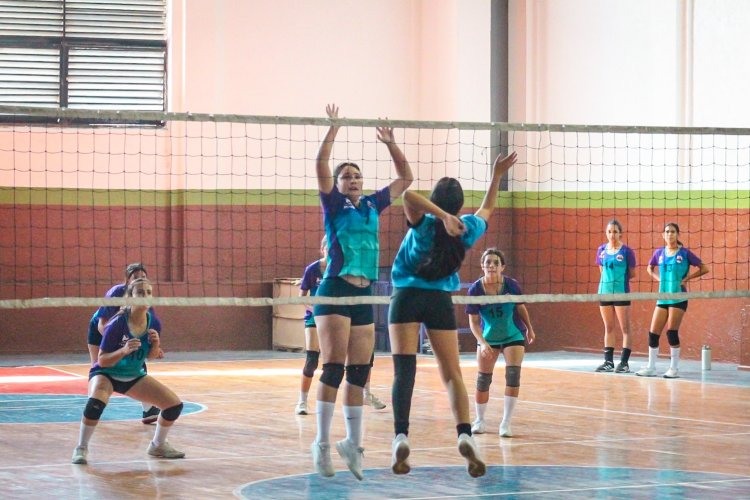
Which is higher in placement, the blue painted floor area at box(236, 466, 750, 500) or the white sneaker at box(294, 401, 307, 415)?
the blue painted floor area at box(236, 466, 750, 500)

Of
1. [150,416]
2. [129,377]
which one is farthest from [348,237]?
[150,416]

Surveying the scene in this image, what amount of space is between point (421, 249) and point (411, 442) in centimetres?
289

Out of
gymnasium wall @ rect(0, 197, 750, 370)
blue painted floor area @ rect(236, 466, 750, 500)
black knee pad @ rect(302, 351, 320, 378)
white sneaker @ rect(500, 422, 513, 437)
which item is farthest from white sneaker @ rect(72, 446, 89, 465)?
gymnasium wall @ rect(0, 197, 750, 370)

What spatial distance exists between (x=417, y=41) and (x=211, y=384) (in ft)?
26.4

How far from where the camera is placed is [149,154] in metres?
18.7

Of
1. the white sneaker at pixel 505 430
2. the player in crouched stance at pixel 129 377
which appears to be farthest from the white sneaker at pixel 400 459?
the white sneaker at pixel 505 430

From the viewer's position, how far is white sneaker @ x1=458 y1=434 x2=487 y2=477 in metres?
6.96

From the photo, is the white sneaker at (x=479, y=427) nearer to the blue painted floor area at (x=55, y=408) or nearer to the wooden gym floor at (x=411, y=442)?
the wooden gym floor at (x=411, y=442)

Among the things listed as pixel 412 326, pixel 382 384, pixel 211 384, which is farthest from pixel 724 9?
pixel 412 326

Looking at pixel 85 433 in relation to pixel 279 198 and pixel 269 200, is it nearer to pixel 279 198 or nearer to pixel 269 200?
pixel 269 200

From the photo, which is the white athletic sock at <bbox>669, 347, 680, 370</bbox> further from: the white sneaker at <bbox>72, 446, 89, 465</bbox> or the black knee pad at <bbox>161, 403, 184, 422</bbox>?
the white sneaker at <bbox>72, 446, 89, 465</bbox>

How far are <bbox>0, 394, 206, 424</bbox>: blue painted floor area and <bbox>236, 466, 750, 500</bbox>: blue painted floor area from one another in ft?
12.2

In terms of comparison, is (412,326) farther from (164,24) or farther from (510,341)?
(164,24)

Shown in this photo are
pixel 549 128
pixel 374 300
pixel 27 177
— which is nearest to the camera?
pixel 374 300
